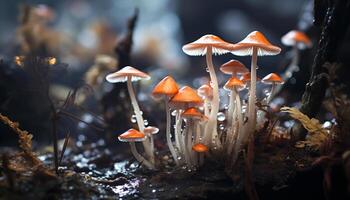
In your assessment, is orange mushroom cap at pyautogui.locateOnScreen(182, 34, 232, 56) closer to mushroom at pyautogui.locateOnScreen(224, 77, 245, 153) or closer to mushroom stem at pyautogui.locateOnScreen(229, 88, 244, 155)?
mushroom at pyautogui.locateOnScreen(224, 77, 245, 153)

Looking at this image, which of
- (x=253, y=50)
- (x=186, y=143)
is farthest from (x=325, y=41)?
(x=186, y=143)

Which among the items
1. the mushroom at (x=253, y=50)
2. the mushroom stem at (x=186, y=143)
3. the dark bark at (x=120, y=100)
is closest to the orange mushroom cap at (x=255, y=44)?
the mushroom at (x=253, y=50)

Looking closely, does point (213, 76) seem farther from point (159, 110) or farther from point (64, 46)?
point (64, 46)

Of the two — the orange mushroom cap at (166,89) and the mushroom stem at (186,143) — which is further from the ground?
the orange mushroom cap at (166,89)

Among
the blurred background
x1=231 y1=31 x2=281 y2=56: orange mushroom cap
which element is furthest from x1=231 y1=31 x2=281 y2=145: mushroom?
the blurred background

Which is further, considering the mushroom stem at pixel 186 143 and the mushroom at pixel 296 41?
the mushroom at pixel 296 41

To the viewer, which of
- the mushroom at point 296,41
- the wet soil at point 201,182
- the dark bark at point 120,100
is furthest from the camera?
the mushroom at point 296,41

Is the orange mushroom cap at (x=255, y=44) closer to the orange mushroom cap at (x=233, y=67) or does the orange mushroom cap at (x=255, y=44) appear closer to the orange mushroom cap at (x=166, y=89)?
the orange mushroom cap at (x=233, y=67)
